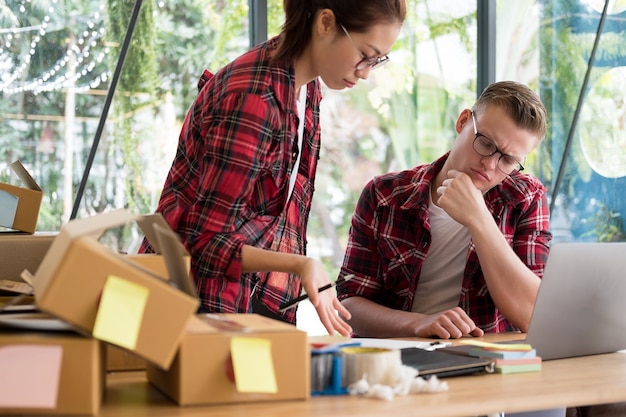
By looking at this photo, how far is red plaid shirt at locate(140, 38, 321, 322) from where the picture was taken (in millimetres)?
1769

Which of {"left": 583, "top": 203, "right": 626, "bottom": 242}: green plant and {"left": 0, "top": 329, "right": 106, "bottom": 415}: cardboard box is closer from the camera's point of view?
{"left": 0, "top": 329, "right": 106, "bottom": 415}: cardboard box

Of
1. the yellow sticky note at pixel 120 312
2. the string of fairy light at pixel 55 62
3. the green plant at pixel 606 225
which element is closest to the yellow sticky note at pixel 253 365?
the yellow sticky note at pixel 120 312

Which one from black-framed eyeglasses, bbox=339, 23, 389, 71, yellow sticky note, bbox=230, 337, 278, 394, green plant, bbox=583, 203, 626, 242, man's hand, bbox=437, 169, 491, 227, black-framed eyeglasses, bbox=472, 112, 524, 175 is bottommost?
green plant, bbox=583, 203, 626, 242

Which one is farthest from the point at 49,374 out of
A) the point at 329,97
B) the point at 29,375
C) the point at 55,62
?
the point at 329,97

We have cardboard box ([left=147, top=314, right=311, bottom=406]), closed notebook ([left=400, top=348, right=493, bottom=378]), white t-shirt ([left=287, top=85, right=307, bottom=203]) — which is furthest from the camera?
white t-shirt ([left=287, top=85, right=307, bottom=203])

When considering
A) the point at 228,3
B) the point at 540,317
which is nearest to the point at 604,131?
the point at 228,3

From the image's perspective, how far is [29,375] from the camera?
117 cm

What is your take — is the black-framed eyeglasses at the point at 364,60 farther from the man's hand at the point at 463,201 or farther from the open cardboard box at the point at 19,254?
the open cardboard box at the point at 19,254

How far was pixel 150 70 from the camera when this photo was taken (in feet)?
13.0

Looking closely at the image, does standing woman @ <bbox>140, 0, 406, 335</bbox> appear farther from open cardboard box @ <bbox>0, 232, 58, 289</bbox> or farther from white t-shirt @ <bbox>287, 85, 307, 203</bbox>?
open cardboard box @ <bbox>0, 232, 58, 289</bbox>

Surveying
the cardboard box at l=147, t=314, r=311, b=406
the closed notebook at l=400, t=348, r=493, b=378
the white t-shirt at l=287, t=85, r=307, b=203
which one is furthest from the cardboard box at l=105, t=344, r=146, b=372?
the white t-shirt at l=287, t=85, r=307, b=203

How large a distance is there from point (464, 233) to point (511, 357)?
2.53 feet

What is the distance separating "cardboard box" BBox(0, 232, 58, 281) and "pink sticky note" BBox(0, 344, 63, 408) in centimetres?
86

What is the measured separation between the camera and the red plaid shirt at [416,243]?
2.29 meters
